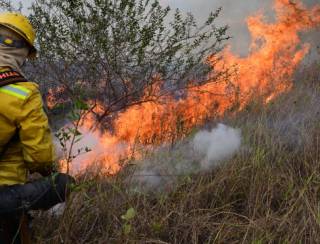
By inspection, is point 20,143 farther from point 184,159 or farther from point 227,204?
point 184,159

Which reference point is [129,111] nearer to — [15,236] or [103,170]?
[103,170]

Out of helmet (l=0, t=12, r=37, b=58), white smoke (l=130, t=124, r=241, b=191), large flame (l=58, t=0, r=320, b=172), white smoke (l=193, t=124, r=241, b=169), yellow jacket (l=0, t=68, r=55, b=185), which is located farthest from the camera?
large flame (l=58, t=0, r=320, b=172)

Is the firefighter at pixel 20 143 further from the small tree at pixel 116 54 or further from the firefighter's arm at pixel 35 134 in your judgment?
the small tree at pixel 116 54

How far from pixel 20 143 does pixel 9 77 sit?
36cm

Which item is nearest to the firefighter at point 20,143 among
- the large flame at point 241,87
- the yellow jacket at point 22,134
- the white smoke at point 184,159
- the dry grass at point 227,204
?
the yellow jacket at point 22,134

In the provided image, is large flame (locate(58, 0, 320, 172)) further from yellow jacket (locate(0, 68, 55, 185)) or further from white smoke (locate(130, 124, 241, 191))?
yellow jacket (locate(0, 68, 55, 185))

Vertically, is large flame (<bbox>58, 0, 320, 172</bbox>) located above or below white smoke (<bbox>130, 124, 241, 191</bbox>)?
above

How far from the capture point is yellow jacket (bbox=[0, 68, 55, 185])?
2314 mm

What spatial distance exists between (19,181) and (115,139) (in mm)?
2328

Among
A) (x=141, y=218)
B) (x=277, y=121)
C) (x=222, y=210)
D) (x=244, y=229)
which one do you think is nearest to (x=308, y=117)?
(x=277, y=121)

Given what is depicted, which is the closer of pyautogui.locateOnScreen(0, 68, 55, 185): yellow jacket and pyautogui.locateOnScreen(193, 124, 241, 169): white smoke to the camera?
pyautogui.locateOnScreen(0, 68, 55, 185): yellow jacket

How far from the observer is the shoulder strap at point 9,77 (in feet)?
7.64

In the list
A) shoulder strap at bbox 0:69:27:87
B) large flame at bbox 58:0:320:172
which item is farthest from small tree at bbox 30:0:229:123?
shoulder strap at bbox 0:69:27:87

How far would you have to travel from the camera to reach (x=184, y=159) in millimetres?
4016
